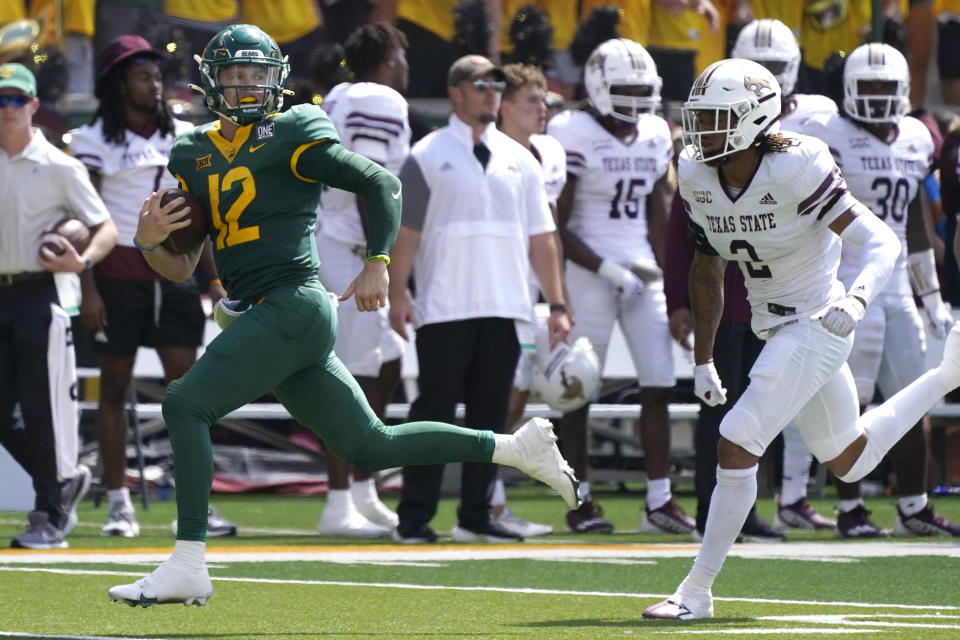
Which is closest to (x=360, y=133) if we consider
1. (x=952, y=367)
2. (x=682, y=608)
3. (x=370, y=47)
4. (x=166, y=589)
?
(x=370, y=47)

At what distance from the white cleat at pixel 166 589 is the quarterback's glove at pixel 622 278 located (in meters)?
4.06

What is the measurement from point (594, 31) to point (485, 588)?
681cm

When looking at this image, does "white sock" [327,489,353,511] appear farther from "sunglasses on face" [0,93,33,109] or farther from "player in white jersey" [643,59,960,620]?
"player in white jersey" [643,59,960,620]

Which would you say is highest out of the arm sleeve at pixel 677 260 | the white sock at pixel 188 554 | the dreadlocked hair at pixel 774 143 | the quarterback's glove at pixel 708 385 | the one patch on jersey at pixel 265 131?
the one patch on jersey at pixel 265 131

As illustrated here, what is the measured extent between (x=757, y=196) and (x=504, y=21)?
24.3 ft

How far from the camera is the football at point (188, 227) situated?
533 centimetres

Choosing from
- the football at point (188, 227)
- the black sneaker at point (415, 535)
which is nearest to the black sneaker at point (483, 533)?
the black sneaker at point (415, 535)

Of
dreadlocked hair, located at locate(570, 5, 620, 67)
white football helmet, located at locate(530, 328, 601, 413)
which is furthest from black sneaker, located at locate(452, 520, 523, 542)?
dreadlocked hair, located at locate(570, 5, 620, 67)

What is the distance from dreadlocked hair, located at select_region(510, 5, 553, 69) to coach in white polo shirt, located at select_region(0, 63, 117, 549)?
490 centimetres

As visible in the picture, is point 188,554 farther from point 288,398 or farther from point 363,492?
point 363,492

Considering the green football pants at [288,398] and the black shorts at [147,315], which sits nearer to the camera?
the green football pants at [288,398]

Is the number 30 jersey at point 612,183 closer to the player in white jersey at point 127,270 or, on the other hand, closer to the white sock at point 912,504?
the white sock at point 912,504

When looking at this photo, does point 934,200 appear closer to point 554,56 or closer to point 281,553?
point 554,56

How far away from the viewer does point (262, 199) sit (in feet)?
17.4
